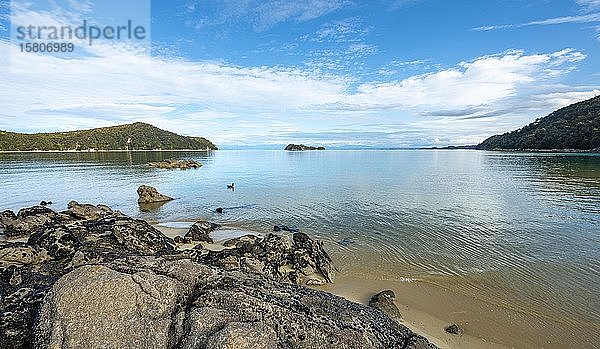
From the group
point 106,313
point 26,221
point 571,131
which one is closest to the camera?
point 106,313

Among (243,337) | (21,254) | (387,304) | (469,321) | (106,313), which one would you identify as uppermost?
(106,313)

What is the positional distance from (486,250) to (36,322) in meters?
19.8

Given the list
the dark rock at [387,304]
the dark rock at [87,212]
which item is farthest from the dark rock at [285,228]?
the dark rock at [387,304]

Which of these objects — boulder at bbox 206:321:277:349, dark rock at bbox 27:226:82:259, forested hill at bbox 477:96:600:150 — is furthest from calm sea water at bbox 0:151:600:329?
forested hill at bbox 477:96:600:150

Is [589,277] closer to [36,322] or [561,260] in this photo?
[561,260]

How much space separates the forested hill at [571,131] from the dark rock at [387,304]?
517 feet

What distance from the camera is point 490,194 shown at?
129ft

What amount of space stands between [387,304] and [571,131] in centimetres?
17345

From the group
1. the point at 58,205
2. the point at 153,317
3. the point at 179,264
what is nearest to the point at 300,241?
the point at 179,264

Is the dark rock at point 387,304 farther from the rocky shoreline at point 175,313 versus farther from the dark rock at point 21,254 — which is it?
the dark rock at point 21,254

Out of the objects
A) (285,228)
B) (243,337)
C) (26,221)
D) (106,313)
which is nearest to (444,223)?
(285,228)

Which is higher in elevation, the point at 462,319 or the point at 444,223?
the point at 444,223

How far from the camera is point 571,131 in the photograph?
144625 millimetres

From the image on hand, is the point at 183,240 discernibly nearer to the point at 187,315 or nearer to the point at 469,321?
the point at 469,321
